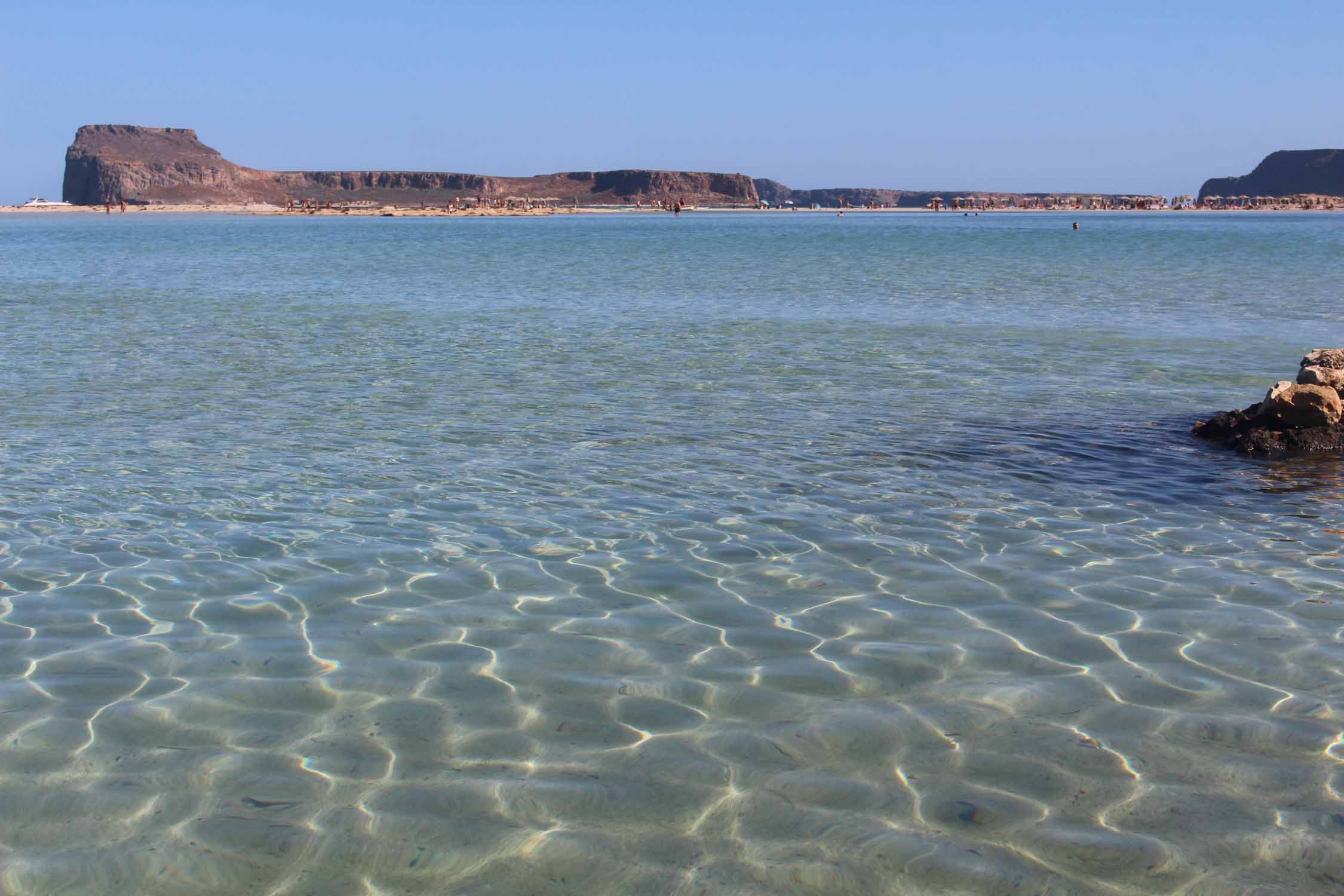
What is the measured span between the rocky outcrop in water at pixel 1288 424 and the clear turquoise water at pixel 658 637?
0.40 metres

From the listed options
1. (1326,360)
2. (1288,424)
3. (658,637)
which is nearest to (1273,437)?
(1288,424)

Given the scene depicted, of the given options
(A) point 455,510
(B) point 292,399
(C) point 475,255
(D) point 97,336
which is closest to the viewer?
(A) point 455,510

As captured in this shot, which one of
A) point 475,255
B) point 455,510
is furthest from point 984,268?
point 455,510

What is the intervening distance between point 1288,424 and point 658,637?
7141mm

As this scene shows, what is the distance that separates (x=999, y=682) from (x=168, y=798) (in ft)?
11.2

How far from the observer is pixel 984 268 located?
3862 cm

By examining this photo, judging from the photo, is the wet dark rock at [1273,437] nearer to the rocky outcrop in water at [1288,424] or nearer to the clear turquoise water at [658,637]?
the rocky outcrop in water at [1288,424]

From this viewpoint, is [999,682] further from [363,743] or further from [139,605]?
[139,605]

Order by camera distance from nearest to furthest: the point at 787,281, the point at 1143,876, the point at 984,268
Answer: the point at 1143,876, the point at 787,281, the point at 984,268

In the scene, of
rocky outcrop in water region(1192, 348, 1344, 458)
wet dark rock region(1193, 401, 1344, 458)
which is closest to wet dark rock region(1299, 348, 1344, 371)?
rocky outcrop in water region(1192, 348, 1344, 458)

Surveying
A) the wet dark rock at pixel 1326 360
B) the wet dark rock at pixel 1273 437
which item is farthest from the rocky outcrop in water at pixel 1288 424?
the wet dark rock at pixel 1326 360

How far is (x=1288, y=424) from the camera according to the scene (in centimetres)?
1009

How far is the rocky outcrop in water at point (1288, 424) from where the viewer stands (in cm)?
991

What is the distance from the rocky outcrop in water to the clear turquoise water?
15.6 inches
